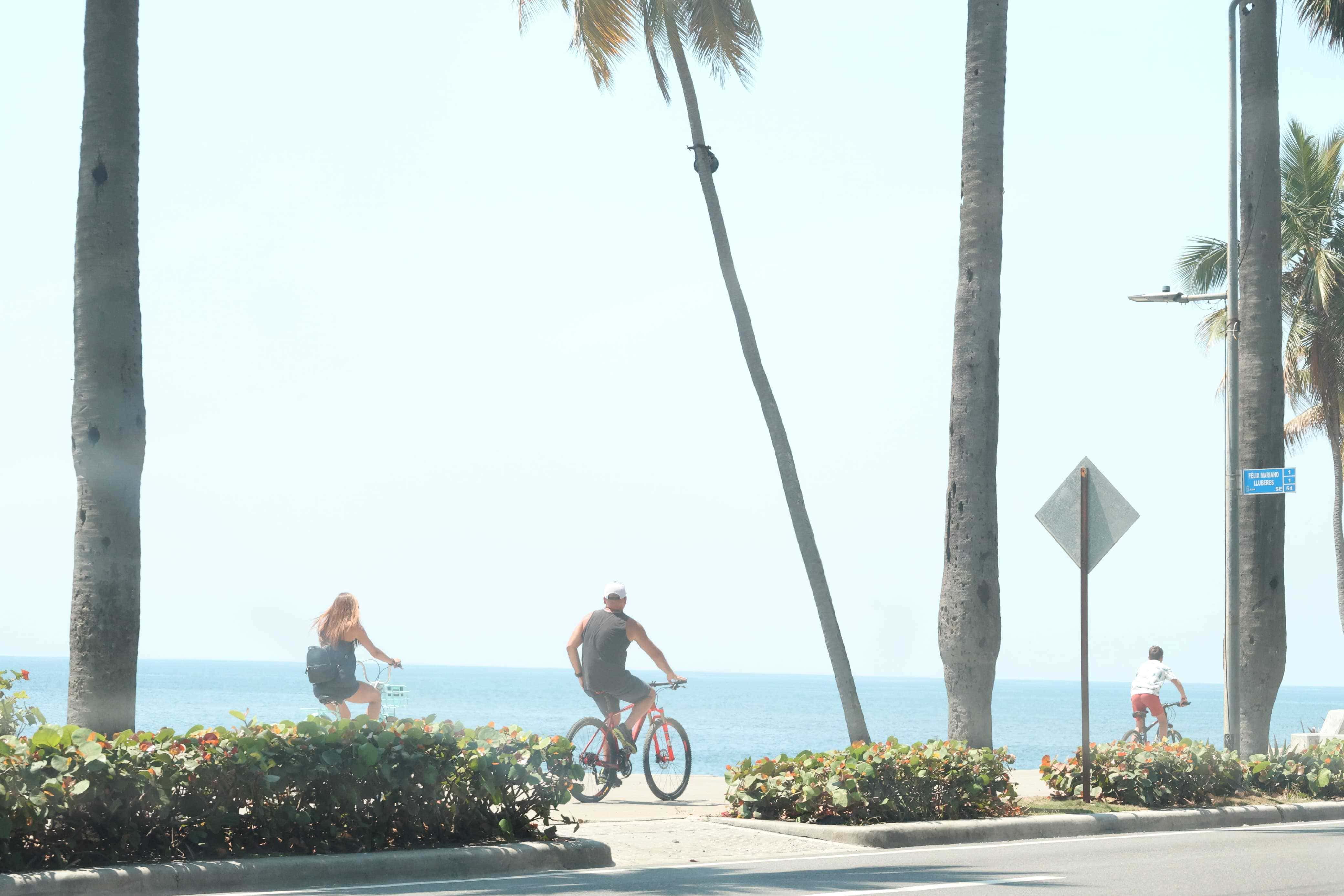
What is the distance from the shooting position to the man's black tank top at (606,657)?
1239 centimetres

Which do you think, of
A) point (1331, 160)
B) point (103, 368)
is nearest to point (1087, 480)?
point (103, 368)

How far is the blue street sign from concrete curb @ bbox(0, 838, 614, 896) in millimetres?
9631

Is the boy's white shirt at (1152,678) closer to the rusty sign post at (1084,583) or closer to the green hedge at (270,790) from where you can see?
the rusty sign post at (1084,583)

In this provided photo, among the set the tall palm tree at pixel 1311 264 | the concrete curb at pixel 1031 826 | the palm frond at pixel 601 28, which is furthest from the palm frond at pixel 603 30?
the tall palm tree at pixel 1311 264

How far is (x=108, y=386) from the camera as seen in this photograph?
30.6ft

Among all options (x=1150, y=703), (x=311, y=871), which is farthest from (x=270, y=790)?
(x=1150, y=703)

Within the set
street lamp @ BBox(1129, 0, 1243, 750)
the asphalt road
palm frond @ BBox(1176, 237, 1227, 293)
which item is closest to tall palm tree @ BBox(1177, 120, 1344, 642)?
palm frond @ BBox(1176, 237, 1227, 293)

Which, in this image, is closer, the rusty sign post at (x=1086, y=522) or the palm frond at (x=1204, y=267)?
the rusty sign post at (x=1086, y=522)

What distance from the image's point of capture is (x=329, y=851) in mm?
8727

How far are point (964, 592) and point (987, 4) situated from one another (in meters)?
5.82

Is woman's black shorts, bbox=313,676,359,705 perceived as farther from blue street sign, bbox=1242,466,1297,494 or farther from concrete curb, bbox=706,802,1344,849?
blue street sign, bbox=1242,466,1297,494

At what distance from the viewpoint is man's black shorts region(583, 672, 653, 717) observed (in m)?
12.4

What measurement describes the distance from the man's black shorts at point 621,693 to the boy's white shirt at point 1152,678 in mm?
10229

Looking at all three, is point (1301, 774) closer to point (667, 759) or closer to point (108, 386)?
point (667, 759)
